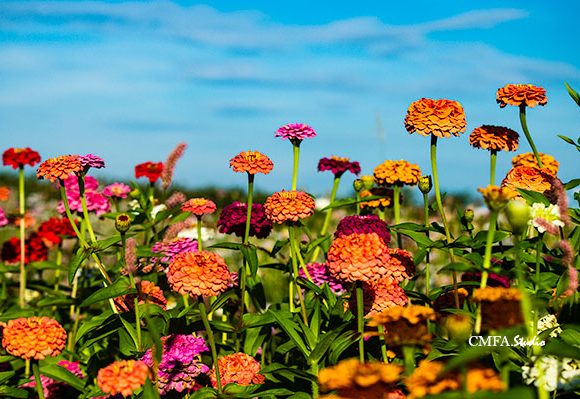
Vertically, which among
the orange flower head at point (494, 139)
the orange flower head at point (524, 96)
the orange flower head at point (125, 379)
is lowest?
the orange flower head at point (125, 379)

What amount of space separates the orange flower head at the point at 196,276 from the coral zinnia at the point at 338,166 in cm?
130

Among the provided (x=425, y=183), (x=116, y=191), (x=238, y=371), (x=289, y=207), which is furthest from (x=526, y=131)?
(x=116, y=191)

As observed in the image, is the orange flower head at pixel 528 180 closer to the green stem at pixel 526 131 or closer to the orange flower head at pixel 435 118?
the green stem at pixel 526 131

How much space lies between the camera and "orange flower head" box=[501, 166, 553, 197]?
2.73 m

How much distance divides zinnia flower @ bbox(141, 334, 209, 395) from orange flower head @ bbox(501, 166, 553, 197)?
1203mm

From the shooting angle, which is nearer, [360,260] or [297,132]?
[360,260]

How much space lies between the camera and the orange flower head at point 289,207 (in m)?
2.34

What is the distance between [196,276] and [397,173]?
1167 millimetres

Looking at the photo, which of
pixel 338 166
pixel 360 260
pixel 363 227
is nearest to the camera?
pixel 360 260

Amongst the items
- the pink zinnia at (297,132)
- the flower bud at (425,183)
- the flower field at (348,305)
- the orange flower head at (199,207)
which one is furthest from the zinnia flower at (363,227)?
the orange flower head at (199,207)

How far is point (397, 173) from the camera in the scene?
2986 millimetres

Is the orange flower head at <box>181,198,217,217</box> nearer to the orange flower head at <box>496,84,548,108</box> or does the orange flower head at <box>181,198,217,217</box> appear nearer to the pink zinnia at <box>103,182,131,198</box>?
the pink zinnia at <box>103,182,131,198</box>

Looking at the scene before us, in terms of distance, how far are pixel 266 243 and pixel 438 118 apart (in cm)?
372

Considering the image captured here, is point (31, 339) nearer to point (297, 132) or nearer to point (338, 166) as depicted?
point (297, 132)
